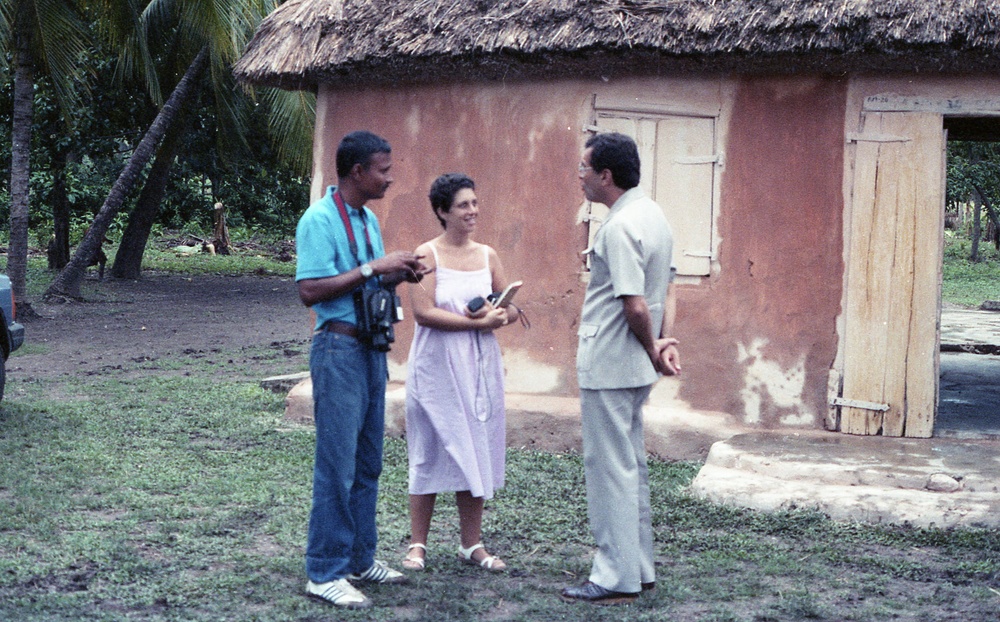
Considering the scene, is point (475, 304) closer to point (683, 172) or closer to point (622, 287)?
point (622, 287)

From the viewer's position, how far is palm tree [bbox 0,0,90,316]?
13203 millimetres

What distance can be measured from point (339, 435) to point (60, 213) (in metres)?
17.2

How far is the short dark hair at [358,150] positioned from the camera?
399 cm

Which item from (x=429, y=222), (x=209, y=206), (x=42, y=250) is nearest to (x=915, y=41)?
(x=429, y=222)

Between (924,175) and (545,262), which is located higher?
(924,175)

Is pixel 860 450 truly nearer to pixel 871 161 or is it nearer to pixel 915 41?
pixel 871 161

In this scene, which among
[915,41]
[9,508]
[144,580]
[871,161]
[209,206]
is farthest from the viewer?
[209,206]

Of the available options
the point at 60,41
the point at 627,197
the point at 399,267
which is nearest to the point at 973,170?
the point at 60,41

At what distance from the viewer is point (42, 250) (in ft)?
85.4

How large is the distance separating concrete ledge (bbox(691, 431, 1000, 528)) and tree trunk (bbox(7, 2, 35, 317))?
35.0 feet

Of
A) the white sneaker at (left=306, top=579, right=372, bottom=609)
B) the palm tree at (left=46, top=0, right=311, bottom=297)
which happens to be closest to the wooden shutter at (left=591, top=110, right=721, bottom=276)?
the white sneaker at (left=306, top=579, right=372, bottom=609)

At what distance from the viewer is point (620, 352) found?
403 centimetres

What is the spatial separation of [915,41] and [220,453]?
14.6ft

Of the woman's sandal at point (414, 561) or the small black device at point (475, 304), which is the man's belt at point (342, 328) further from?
the woman's sandal at point (414, 561)
